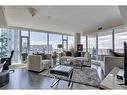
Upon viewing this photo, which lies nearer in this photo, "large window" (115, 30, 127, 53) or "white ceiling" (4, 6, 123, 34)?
"white ceiling" (4, 6, 123, 34)

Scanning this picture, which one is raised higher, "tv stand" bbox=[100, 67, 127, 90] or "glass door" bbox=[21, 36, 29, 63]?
"glass door" bbox=[21, 36, 29, 63]

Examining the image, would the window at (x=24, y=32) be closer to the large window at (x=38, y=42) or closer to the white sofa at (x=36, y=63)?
the large window at (x=38, y=42)

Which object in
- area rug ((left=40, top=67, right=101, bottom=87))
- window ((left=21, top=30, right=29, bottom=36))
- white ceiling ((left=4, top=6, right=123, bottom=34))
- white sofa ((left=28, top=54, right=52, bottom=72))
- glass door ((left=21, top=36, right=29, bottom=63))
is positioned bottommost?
area rug ((left=40, top=67, right=101, bottom=87))

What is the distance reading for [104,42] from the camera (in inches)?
291

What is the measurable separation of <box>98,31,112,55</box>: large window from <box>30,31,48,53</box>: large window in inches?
155

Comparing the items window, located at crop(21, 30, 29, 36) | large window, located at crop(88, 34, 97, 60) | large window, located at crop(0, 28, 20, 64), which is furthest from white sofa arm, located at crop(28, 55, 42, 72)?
large window, located at crop(88, 34, 97, 60)

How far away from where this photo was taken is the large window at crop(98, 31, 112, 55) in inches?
270

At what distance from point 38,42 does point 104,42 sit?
4513mm

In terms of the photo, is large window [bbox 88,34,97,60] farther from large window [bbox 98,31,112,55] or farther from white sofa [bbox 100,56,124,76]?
white sofa [bbox 100,56,124,76]

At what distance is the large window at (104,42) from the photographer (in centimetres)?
686

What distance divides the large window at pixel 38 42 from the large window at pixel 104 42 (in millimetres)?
3931

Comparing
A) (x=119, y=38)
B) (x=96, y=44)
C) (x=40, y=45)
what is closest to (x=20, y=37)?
(x=40, y=45)

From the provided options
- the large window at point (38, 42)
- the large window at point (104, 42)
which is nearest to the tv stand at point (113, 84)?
the large window at point (104, 42)
